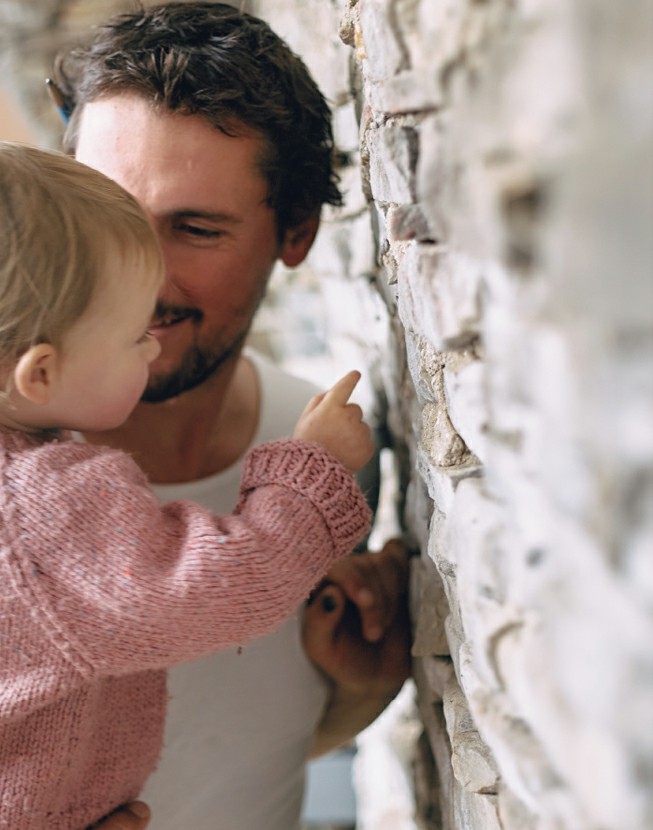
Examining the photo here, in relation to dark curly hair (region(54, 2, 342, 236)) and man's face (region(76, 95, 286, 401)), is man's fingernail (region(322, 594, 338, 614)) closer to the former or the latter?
man's face (region(76, 95, 286, 401))

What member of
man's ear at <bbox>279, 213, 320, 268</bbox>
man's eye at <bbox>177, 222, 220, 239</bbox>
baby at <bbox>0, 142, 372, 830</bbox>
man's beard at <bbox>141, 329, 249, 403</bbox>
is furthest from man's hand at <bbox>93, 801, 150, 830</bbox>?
man's ear at <bbox>279, 213, 320, 268</bbox>

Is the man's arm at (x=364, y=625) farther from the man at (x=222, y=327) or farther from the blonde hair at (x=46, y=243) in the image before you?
the blonde hair at (x=46, y=243)

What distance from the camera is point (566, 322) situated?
19.9 inches

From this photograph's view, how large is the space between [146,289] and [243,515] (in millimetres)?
328

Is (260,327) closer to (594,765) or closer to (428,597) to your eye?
(428,597)

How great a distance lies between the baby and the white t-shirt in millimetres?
381

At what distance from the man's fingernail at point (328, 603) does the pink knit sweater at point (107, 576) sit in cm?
53

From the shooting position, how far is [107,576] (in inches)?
38.3

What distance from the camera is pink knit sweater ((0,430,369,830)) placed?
974 millimetres

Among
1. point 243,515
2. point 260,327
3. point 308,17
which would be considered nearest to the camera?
point 243,515

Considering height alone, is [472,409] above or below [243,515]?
above

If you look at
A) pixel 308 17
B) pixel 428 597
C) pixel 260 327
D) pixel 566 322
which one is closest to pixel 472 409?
pixel 566 322

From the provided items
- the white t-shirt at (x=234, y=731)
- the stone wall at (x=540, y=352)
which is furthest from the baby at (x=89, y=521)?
the white t-shirt at (x=234, y=731)

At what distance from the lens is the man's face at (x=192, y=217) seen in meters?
1.48
